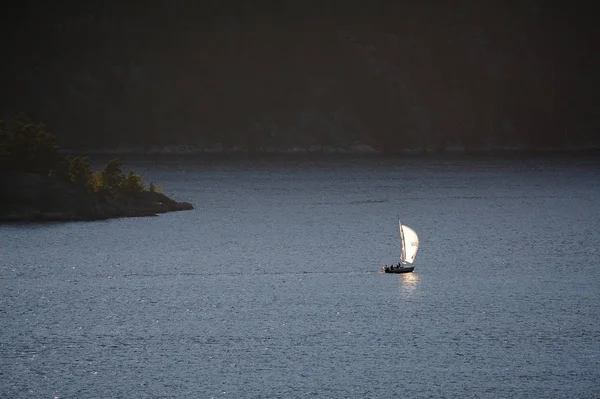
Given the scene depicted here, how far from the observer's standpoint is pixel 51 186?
6176 inches

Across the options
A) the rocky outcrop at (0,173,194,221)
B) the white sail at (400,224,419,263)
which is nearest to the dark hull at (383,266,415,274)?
the white sail at (400,224,419,263)

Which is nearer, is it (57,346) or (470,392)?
(470,392)

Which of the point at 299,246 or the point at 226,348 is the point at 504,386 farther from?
the point at 299,246

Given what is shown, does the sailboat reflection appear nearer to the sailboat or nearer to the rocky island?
the sailboat

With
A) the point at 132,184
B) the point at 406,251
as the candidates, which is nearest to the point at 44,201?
the point at 132,184

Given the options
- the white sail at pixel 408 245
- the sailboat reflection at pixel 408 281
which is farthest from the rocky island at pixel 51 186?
the sailboat reflection at pixel 408 281

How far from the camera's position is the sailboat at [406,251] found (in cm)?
11356

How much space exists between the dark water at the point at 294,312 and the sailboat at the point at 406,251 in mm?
2325

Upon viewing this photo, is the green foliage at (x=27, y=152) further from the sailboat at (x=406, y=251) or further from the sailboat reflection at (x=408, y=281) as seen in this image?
the sailboat reflection at (x=408, y=281)

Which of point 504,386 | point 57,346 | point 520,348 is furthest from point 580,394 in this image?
point 57,346

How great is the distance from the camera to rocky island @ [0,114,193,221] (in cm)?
15612

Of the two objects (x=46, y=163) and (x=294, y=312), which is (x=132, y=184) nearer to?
(x=46, y=163)

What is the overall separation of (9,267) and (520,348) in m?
63.2

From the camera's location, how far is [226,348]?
260ft
